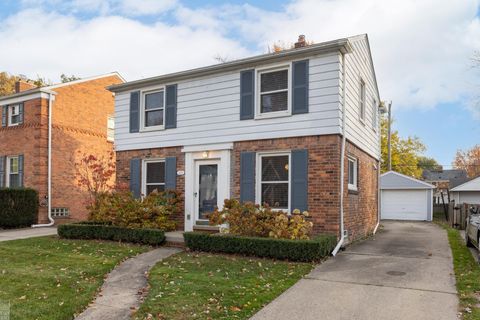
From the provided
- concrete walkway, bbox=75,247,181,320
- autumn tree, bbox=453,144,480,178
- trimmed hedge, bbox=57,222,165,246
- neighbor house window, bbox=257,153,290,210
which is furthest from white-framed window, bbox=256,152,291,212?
autumn tree, bbox=453,144,480,178

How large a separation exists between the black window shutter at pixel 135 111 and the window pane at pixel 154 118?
288 mm

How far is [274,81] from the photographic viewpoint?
1078 cm

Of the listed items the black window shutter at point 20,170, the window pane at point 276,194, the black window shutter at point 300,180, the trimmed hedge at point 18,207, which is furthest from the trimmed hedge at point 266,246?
the black window shutter at point 20,170

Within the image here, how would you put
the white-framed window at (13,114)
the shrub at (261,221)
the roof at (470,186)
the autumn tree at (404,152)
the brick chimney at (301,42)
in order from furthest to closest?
the autumn tree at (404,152), the roof at (470,186), the white-framed window at (13,114), the brick chimney at (301,42), the shrub at (261,221)

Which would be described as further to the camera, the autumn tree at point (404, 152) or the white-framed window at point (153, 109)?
the autumn tree at point (404, 152)

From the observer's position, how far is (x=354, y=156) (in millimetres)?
11484

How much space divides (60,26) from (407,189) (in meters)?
20.9

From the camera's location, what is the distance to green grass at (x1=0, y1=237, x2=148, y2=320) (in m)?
5.42

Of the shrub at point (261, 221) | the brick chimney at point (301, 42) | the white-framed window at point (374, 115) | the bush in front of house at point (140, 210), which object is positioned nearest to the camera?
the shrub at point (261, 221)

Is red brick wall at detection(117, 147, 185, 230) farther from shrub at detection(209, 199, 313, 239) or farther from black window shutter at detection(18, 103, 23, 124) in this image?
black window shutter at detection(18, 103, 23, 124)

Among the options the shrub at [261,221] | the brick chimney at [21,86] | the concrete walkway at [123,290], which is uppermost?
the brick chimney at [21,86]

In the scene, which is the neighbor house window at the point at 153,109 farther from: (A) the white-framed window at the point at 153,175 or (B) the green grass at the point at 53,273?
(B) the green grass at the point at 53,273

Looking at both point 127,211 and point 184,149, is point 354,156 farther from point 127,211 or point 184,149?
point 127,211

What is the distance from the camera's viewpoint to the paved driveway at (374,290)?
5.15m
